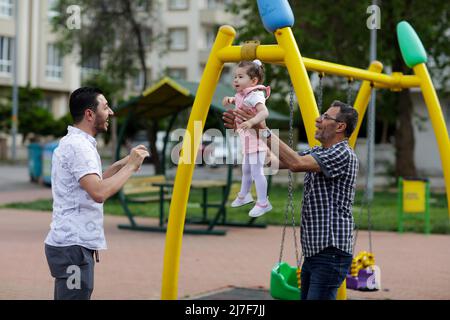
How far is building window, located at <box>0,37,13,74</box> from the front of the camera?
51.3 m

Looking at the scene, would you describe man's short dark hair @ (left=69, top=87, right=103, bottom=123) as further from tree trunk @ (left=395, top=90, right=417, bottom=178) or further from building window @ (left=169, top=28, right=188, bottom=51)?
building window @ (left=169, top=28, right=188, bottom=51)

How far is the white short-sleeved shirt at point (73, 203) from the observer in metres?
4.84

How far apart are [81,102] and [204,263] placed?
21.2ft

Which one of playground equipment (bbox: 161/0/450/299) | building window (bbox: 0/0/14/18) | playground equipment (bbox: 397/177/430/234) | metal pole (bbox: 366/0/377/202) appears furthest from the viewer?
building window (bbox: 0/0/14/18)

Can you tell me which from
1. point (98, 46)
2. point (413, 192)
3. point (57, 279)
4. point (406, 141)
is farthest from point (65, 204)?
point (98, 46)

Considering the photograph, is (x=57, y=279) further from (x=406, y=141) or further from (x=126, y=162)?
(x=406, y=141)

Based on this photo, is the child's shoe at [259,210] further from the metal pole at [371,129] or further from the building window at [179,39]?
the building window at [179,39]

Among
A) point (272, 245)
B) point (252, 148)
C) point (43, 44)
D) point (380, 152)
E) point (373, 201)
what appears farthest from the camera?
point (43, 44)

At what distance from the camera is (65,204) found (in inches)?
192

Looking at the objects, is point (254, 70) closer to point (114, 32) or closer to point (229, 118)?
point (229, 118)

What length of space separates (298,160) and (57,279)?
1567 millimetres

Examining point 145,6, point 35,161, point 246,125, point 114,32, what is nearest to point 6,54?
point 145,6

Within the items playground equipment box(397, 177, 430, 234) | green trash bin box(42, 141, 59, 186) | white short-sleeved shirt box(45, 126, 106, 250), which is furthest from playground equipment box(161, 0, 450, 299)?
green trash bin box(42, 141, 59, 186)

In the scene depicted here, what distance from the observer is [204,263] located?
1113cm
